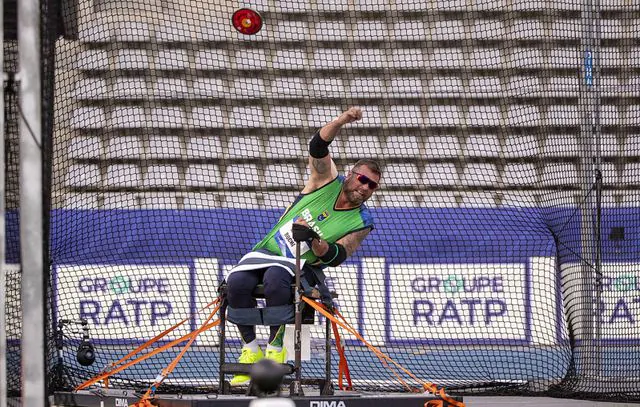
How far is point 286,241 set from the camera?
281 inches

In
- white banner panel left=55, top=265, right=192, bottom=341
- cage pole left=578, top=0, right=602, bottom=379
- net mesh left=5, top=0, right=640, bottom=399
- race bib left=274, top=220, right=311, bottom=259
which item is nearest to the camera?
race bib left=274, top=220, right=311, bottom=259

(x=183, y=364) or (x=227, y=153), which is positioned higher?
(x=227, y=153)

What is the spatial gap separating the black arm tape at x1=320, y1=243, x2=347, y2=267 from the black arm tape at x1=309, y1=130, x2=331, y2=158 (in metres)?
0.55

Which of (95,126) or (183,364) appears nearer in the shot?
(183,364)

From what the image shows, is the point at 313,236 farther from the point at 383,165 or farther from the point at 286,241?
the point at 383,165

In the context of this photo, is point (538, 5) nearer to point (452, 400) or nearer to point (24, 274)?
point (452, 400)

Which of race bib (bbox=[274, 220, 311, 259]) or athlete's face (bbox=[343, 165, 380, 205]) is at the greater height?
athlete's face (bbox=[343, 165, 380, 205])

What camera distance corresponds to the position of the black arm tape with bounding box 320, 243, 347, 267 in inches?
270

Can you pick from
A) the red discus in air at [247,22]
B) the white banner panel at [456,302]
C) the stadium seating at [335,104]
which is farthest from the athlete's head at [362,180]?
the white banner panel at [456,302]

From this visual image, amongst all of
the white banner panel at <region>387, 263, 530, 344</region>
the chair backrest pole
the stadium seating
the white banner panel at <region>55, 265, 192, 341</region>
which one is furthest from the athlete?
the white banner panel at <region>387, 263, 530, 344</region>

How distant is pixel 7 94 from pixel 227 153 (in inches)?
269

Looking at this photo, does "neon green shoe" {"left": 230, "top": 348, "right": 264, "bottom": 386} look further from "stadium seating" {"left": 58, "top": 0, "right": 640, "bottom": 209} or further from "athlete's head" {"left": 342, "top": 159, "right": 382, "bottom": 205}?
"stadium seating" {"left": 58, "top": 0, "right": 640, "bottom": 209}

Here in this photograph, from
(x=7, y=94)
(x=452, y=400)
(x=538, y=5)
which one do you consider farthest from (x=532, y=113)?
(x=7, y=94)

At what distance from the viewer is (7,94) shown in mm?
5641
